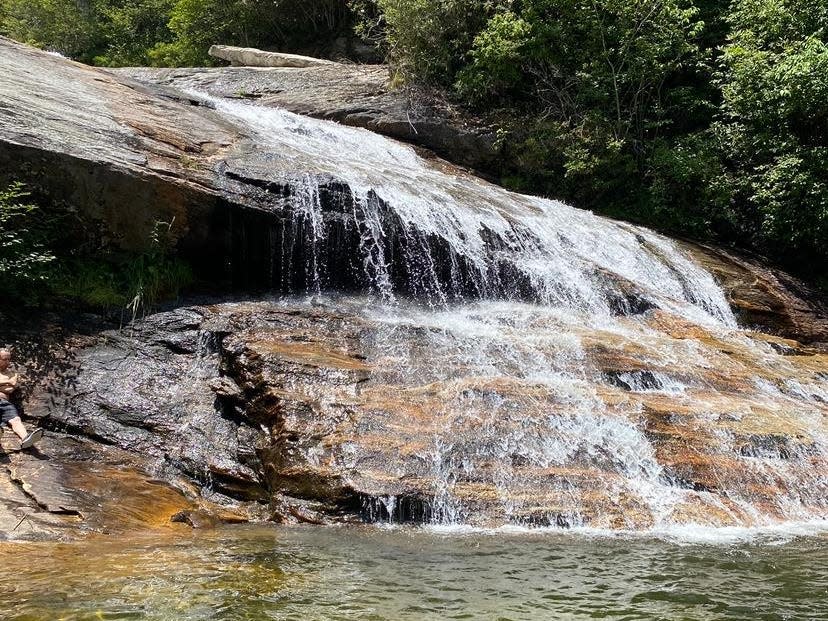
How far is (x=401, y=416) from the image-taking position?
24.7 ft

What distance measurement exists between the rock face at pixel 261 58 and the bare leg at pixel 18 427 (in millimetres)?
19175

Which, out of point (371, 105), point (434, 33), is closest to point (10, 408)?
point (371, 105)

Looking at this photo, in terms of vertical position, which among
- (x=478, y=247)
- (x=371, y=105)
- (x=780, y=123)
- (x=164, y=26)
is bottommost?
(x=478, y=247)

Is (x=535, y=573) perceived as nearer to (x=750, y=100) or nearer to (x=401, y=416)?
(x=401, y=416)

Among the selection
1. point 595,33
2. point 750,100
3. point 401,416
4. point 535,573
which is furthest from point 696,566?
point 595,33

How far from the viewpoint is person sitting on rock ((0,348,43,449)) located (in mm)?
6750

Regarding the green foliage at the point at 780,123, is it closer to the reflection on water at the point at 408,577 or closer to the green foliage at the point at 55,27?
the reflection on water at the point at 408,577

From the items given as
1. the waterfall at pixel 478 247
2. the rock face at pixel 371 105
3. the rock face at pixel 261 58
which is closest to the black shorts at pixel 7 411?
the waterfall at pixel 478 247

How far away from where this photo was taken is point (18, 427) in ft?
22.5

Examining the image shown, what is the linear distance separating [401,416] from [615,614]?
12.6 feet

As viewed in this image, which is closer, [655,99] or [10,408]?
[10,408]

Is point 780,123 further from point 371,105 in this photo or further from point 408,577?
point 408,577

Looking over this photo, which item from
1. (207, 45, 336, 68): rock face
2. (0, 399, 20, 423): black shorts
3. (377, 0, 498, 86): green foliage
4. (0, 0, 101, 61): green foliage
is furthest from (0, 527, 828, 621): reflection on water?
(0, 0, 101, 61): green foliage

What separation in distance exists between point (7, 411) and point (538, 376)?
6113 mm
